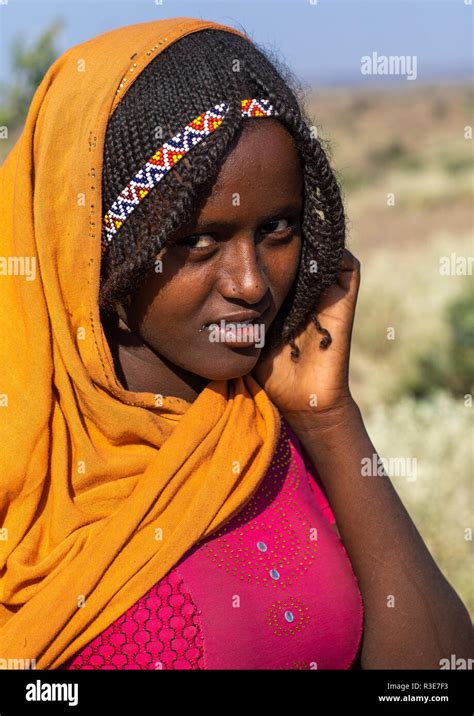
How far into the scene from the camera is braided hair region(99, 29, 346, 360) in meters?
1.98

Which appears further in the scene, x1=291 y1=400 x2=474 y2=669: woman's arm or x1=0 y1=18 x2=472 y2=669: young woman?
x1=291 y1=400 x2=474 y2=669: woman's arm

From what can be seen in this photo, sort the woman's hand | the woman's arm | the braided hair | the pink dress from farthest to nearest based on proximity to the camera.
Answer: the woman's hand → the woman's arm → the pink dress → the braided hair

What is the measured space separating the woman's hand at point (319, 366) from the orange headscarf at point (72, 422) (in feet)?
1.53

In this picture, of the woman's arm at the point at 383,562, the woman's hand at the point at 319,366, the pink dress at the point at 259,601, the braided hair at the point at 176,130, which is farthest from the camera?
the woman's hand at the point at 319,366

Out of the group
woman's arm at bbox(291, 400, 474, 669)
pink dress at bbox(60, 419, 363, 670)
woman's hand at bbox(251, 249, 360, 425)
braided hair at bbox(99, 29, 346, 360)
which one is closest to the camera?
braided hair at bbox(99, 29, 346, 360)

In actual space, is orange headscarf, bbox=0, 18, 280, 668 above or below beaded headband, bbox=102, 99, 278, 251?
below

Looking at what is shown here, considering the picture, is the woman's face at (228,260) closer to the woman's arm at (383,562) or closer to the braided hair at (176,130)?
the braided hair at (176,130)

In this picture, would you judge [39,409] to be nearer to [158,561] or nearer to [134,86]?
[158,561]

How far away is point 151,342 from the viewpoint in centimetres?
220

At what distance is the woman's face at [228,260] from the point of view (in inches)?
79.7

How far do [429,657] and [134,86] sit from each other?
63.0 inches

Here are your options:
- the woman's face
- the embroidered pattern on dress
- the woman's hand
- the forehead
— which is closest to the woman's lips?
the woman's face

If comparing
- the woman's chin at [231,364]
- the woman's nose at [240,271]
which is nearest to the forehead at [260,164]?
the woman's nose at [240,271]

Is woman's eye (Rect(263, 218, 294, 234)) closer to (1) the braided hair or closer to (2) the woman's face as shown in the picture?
(2) the woman's face
